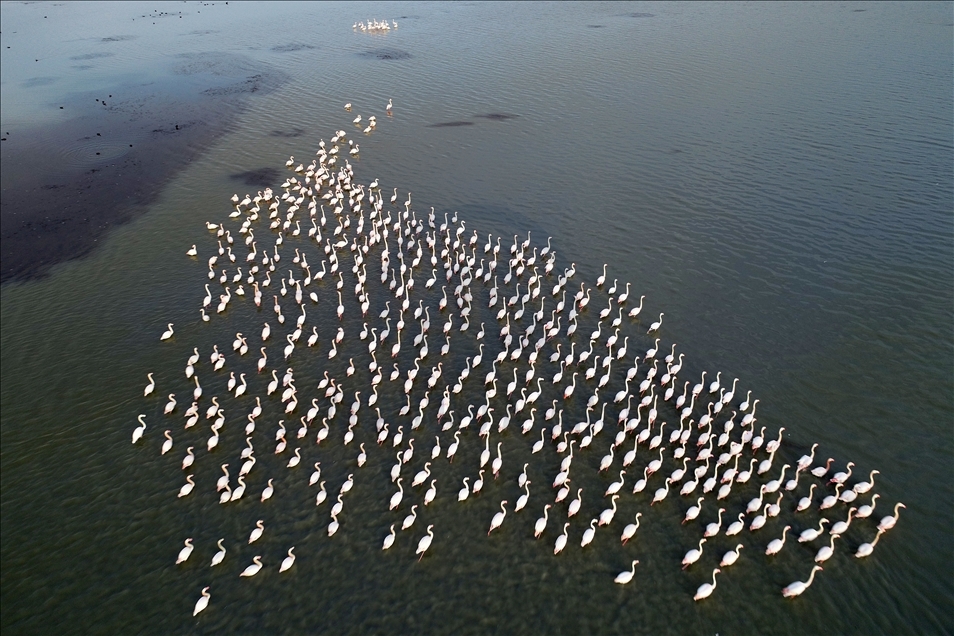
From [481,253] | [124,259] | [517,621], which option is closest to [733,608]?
[517,621]

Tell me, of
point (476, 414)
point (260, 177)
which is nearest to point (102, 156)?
point (260, 177)

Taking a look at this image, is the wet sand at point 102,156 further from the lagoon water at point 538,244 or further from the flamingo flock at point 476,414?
the flamingo flock at point 476,414

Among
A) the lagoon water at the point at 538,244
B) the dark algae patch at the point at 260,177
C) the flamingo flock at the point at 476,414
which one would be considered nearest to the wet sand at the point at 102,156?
the lagoon water at the point at 538,244

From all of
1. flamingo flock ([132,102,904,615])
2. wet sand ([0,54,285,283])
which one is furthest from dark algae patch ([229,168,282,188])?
flamingo flock ([132,102,904,615])

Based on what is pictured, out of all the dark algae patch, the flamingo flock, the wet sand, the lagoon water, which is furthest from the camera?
the dark algae patch

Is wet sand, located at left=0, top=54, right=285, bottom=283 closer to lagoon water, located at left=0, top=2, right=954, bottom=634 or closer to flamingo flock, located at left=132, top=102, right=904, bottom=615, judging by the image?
lagoon water, located at left=0, top=2, right=954, bottom=634

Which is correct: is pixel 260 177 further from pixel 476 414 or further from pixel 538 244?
pixel 476 414
